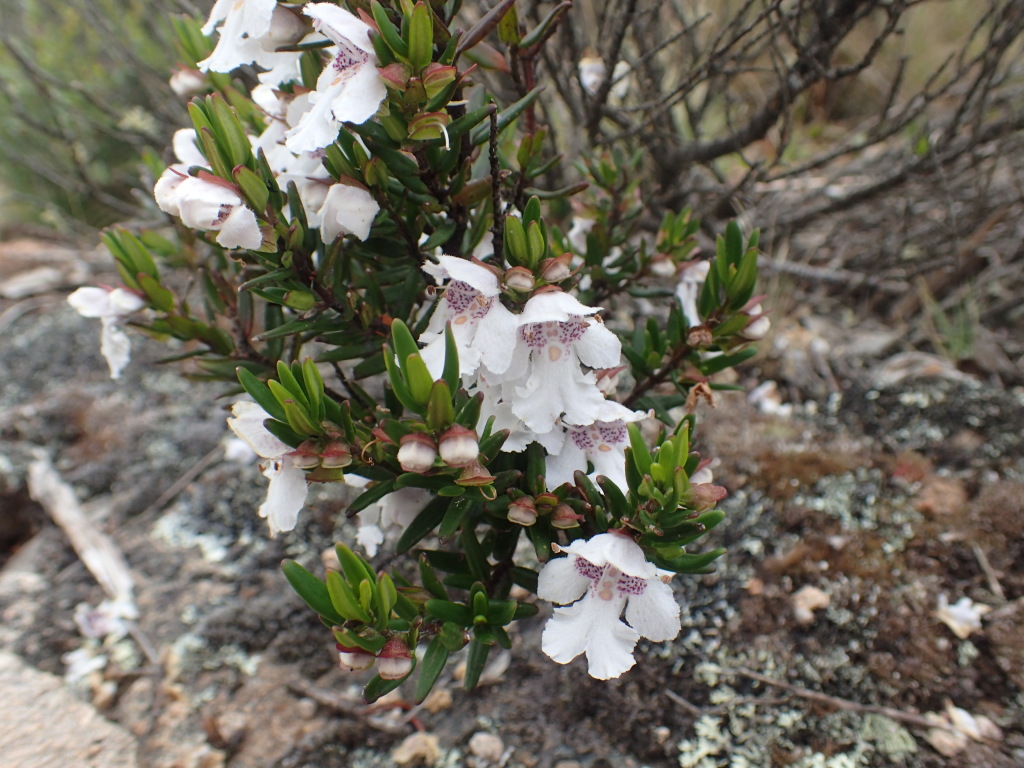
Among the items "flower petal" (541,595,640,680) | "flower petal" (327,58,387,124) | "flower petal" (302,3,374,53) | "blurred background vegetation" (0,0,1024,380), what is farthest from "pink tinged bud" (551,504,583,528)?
"blurred background vegetation" (0,0,1024,380)

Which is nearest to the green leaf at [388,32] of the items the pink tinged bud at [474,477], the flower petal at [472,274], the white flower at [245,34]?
the white flower at [245,34]

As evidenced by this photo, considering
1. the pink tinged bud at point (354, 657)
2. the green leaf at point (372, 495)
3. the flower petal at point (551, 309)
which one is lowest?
the pink tinged bud at point (354, 657)

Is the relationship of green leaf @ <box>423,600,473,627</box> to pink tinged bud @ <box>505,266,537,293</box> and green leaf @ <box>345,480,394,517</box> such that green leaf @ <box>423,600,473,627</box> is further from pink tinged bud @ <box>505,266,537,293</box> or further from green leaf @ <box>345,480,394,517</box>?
pink tinged bud @ <box>505,266,537,293</box>

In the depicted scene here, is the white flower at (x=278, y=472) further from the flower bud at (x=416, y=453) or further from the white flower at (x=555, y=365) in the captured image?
the white flower at (x=555, y=365)

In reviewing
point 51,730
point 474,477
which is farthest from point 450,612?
point 51,730

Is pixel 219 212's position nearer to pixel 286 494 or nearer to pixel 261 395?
pixel 261 395
